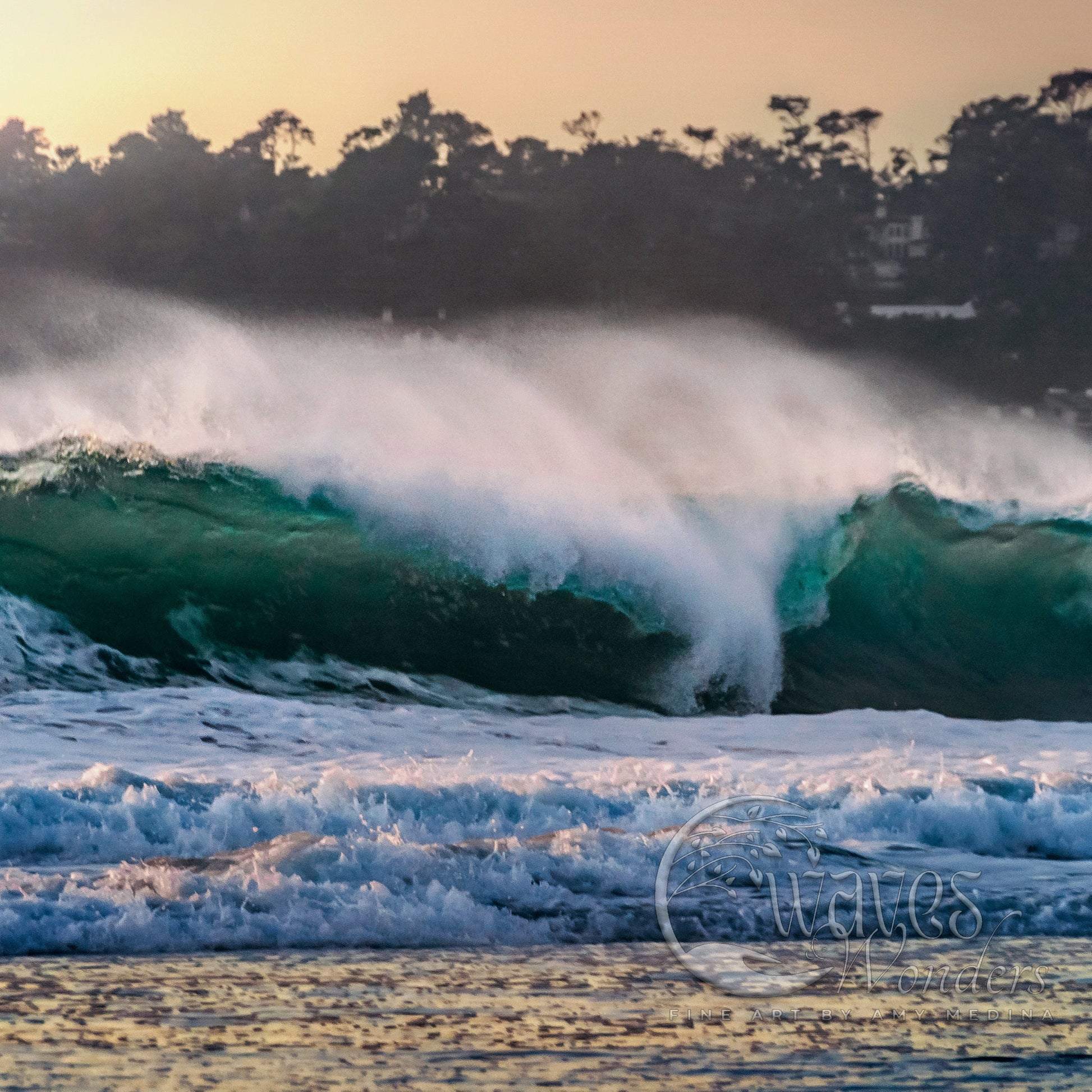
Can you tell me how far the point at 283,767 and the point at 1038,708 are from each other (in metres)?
7.01

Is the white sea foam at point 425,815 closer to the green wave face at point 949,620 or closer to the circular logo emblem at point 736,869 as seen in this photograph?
the circular logo emblem at point 736,869

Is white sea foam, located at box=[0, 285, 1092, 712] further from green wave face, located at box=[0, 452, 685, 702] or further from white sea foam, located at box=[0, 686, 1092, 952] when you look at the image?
white sea foam, located at box=[0, 686, 1092, 952]

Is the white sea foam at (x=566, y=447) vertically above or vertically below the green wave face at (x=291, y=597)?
above

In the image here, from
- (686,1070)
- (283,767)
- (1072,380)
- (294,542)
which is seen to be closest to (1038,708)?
(294,542)

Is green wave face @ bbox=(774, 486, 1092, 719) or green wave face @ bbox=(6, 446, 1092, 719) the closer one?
green wave face @ bbox=(6, 446, 1092, 719)

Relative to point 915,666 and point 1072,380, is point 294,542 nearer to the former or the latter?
point 915,666

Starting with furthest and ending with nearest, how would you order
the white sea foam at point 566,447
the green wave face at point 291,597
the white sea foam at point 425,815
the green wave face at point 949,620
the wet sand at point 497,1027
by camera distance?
the green wave face at point 949,620, the white sea foam at point 566,447, the green wave face at point 291,597, the white sea foam at point 425,815, the wet sand at point 497,1027

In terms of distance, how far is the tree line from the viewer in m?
62.2

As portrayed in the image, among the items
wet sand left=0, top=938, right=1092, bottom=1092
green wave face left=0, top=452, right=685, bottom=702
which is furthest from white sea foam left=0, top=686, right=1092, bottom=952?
green wave face left=0, top=452, right=685, bottom=702

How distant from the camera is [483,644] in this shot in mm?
11531

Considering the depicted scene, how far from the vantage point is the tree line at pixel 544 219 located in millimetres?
62219

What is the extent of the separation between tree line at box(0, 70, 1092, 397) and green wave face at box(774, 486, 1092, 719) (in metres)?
49.1

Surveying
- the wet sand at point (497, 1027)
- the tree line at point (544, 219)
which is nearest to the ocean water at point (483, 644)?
the wet sand at point (497, 1027)

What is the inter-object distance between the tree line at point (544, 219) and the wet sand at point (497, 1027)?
192ft
